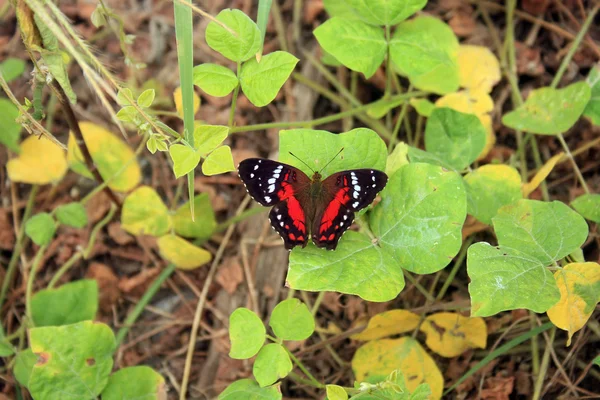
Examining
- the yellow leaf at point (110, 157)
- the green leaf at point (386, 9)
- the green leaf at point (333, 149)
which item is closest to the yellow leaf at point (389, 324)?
the green leaf at point (333, 149)

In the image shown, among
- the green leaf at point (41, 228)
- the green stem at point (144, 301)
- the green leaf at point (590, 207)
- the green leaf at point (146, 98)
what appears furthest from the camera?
the green stem at point (144, 301)

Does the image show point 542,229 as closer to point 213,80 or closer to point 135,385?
point 213,80

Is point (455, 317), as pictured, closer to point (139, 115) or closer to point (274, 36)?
point (139, 115)

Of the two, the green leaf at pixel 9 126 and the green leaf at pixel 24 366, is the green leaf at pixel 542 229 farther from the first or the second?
the green leaf at pixel 9 126

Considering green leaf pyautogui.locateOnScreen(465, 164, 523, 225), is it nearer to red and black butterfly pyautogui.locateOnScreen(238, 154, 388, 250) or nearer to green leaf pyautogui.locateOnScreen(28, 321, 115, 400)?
red and black butterfly pyautogui.locateOnScreen(238, 154, 388, 250)

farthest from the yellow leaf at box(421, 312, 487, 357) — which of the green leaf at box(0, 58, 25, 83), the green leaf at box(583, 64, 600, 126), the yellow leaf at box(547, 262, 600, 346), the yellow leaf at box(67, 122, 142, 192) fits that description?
the green leaf at box(0, 58, 25, 83)
